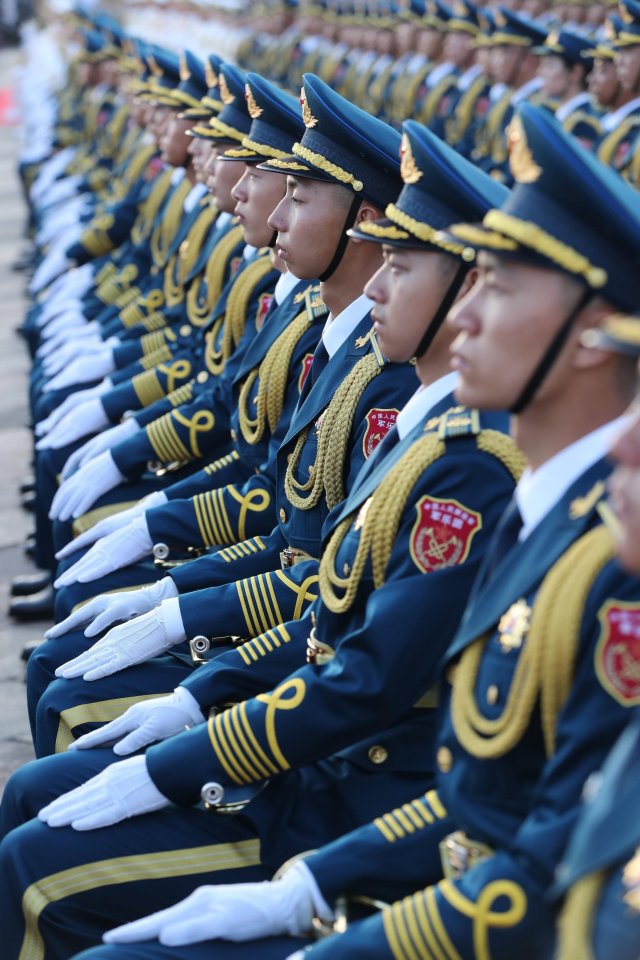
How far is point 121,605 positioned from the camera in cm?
348

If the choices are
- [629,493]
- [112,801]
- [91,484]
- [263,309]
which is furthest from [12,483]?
[629,493]

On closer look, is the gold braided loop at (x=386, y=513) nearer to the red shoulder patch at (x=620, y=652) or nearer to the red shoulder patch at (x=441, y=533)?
the red shoulder patch at (x=441, y=533)

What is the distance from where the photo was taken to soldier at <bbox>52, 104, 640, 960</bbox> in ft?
6.24

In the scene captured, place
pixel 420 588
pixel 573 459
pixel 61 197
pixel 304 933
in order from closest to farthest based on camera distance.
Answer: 1. pixel 573 459
2. pixel 304 933
3. pixel 420 588
4. pixel 61 197

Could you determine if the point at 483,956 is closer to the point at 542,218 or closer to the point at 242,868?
the point at 242,868

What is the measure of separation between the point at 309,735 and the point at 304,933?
0.33m

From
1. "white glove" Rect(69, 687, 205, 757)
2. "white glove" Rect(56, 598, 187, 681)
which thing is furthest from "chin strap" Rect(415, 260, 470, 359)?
"white glove" Rect(56, 598, 187, 681)

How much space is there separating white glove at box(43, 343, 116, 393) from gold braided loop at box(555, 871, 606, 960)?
14.3 feet

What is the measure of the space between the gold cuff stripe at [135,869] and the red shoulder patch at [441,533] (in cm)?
56

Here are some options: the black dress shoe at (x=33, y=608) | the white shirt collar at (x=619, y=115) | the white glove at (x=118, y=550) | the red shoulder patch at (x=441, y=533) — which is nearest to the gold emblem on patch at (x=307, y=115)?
the white glove at (x=118, y=550)

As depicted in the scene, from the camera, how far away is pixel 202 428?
4.48 metres

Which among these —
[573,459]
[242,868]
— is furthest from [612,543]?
[242,868]

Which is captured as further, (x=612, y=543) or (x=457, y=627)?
(x=457, y=627)

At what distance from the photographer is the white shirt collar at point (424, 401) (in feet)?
8.63
